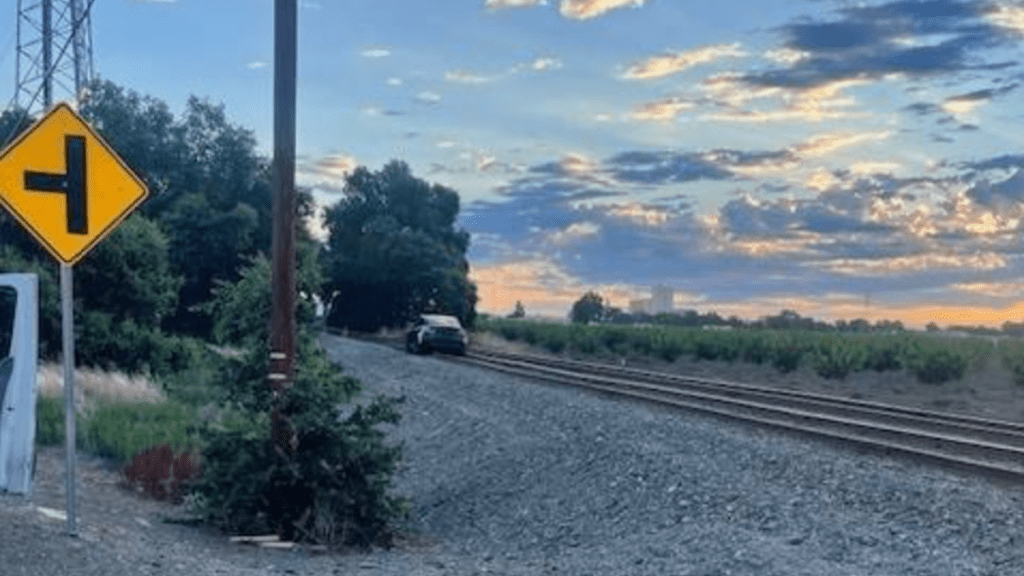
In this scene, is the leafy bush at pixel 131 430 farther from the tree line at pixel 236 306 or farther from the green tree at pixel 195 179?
the green tree at pixel 195 179

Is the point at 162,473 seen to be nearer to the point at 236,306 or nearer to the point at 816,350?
the point at 236,306

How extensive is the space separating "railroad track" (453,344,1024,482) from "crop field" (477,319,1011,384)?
1122 centimetres

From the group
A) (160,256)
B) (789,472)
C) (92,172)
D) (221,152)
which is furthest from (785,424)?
(221,152)

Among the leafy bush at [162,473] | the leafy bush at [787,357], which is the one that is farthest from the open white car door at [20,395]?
the leafy bush at [787,357]

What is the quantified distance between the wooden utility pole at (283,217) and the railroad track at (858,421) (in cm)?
820

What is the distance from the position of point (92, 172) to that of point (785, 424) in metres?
13.1

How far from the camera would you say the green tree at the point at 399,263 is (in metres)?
87.6

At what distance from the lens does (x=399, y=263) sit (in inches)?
3497

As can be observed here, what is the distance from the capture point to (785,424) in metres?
22.9

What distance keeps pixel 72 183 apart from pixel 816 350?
41.4 meters

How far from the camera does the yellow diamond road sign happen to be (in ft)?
41.7

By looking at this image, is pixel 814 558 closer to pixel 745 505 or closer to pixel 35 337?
pixel 745 505

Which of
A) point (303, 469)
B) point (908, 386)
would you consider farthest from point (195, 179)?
point (303, 469)

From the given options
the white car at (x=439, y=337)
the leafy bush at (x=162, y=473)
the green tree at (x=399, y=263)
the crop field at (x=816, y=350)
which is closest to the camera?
the leafy bush at (x=162, y=473)
